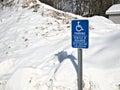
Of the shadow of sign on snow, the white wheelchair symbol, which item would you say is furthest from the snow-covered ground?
the white wheelchair symbol

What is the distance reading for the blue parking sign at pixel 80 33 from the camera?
5.55 m

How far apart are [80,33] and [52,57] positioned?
11.2 ft

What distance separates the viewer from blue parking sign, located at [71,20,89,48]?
5.55m

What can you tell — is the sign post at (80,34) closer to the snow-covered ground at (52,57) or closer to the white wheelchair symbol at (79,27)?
the white wheelchair symbol at (79,27)

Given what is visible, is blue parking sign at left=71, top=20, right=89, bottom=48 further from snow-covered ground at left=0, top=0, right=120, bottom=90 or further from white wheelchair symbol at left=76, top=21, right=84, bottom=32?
snow-covered ground at left=0, top=0, right=120, bottom=90

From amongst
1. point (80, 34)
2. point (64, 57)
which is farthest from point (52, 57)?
point (80, 34)

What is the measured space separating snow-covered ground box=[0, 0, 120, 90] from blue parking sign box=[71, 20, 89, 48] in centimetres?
194

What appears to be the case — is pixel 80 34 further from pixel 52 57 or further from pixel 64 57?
pixel 52 57

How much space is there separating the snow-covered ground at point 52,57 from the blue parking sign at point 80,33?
1.94 meters

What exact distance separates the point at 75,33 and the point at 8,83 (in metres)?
3.34

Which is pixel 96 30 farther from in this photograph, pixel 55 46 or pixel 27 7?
pixel 27 7


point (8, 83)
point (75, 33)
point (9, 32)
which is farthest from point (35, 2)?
point (75, 33)

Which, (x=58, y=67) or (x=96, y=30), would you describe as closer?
(x=58, y=67)

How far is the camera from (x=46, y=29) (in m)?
11.8
